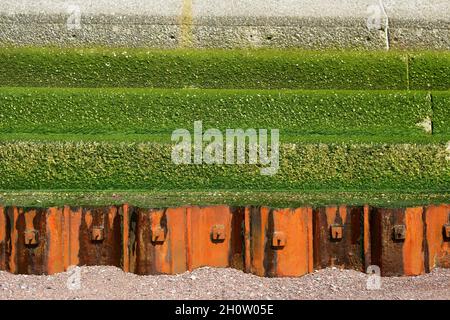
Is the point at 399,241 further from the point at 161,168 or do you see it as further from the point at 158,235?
the point at 161,168

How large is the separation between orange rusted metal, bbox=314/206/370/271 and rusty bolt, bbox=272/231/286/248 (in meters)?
0.36

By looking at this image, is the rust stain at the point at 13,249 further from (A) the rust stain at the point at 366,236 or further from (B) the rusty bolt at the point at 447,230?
(B) the rusty bolt at the point at 447,230

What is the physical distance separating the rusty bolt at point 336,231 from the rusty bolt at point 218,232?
3.77 feet

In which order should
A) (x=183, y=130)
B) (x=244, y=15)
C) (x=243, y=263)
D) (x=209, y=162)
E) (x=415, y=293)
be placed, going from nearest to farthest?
(x=415, y=293), (x=243, y=263), (x=209, y=162), (x=183, y=130), (x=244, y=15)

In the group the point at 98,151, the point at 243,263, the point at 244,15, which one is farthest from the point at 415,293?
the point at 244,15

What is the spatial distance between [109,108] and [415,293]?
5849 mm

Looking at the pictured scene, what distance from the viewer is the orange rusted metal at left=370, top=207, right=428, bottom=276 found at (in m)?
7.39

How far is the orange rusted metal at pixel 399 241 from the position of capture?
24.3 feet

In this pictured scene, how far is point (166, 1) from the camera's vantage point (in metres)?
13.8

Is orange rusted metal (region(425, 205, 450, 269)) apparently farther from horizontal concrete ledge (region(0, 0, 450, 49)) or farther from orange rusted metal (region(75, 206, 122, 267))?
horizontal concrete ledge (region(0, 0, 450, 49))

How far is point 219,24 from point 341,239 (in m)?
7.10

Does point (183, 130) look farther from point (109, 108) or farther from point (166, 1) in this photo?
point (166, 1)

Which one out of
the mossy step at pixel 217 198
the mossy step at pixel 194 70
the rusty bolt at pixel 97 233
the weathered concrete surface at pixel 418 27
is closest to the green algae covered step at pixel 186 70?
the mossy step at pixel 194 70

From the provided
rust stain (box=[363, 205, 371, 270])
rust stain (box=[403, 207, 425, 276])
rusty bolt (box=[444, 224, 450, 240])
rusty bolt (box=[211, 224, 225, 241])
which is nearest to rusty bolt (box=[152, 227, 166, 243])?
rusty bolt (box=[211, 224, 225, 241])
